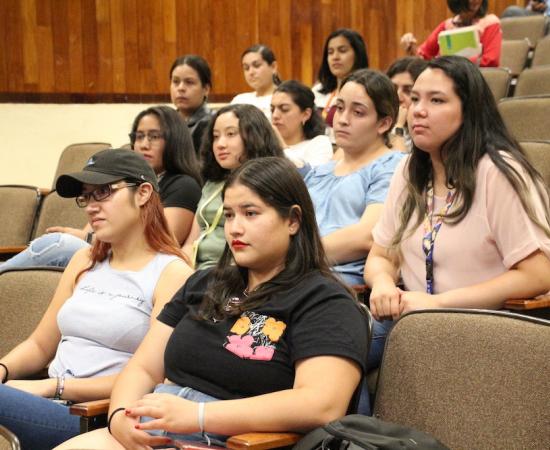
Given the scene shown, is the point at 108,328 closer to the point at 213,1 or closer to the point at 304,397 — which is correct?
the point at 304,397

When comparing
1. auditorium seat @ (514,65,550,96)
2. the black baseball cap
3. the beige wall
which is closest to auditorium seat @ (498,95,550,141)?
auditorium seat @ (514,65,550,96)

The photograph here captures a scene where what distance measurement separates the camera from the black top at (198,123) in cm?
379

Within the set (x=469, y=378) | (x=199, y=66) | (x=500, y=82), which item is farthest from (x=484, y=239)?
(x=500, y=82)

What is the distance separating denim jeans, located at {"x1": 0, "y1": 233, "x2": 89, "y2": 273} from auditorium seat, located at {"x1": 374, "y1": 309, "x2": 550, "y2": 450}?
4.91ft

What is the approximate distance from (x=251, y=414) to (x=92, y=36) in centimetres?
427

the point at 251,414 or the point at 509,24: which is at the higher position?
the point at 509,24

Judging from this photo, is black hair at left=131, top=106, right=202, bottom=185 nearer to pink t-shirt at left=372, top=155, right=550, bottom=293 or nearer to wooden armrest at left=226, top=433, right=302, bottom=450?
pink t-shirt at left=372, top=155, right=550, bottom=293

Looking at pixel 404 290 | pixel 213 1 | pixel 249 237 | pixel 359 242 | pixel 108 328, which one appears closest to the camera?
pixel 249 237

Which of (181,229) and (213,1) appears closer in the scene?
(181,229)

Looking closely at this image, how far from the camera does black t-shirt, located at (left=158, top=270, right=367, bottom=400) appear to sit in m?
1.70

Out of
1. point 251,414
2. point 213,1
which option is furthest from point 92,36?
point 251,414

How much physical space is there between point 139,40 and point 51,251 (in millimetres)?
2930

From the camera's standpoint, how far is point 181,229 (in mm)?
3078

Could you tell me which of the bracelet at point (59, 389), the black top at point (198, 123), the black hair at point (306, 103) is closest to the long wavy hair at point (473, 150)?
the bracelet at point (59, 389)
